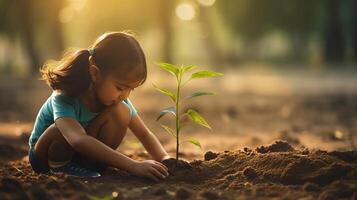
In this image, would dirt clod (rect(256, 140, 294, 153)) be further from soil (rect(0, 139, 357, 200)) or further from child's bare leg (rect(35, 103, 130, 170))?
child's bare leg (rect(35, 103, 130, 170))

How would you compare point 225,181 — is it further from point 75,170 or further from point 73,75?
point 73,75

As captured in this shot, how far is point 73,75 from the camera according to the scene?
164 inches

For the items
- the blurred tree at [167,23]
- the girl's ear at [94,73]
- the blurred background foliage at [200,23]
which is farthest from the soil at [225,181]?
the blurred tree at [167,23]

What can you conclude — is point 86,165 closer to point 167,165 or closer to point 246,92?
point 167,165

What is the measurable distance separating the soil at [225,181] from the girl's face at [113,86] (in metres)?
0.55

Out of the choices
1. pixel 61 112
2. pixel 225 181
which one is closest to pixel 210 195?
pixel 225 181

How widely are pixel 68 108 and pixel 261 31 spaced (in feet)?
142

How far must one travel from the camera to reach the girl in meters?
4.01

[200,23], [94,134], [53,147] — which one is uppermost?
[200,23]

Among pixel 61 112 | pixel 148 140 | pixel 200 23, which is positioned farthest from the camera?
pixel 200 23

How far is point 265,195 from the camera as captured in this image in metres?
3.60

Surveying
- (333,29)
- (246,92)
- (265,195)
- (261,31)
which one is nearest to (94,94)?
(265,195)

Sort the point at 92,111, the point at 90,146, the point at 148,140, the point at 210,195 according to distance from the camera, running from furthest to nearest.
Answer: the point at 148,140, the point at 92,111, the point at 90,146, the point at 210,195

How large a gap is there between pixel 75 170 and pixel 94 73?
0.73m
